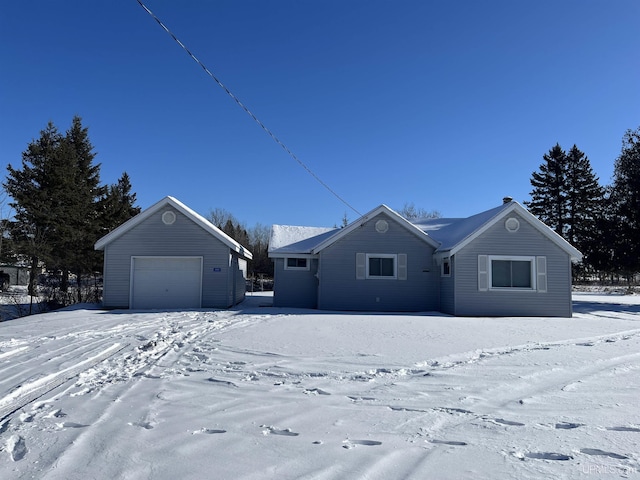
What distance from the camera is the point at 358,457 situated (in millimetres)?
3562

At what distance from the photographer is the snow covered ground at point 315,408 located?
3.43 meters

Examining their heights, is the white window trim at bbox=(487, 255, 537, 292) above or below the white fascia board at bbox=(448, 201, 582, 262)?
below


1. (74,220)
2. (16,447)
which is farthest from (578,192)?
(16,447)

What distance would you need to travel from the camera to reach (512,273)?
17.1 metres

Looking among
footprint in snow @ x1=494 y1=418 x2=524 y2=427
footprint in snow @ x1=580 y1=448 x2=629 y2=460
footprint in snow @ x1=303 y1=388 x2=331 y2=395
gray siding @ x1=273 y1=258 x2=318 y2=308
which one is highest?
gray siding @ x1=273 y1=258 x2=318 y2=308

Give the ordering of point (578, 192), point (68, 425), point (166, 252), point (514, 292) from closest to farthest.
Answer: point (68, 425) → point (514, 292) → point (166, 252) → point (578, 192)

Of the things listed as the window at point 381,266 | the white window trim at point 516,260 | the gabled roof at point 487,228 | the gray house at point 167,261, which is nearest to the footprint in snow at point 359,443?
the gabled roof at point 487,228

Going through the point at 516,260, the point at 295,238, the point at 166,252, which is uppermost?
the point at 295,238

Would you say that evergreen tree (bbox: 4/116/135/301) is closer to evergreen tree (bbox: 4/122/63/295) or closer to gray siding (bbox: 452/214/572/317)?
evergreen tree (bbox: 4/122/63/295)

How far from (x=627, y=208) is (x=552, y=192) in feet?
59.8

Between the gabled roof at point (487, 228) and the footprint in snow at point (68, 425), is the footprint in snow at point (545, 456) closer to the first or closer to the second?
the footprint in snow at point (68, 425)

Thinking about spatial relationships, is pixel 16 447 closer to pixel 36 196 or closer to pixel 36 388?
pixel 36 388

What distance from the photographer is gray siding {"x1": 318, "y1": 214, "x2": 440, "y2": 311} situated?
18.0 m

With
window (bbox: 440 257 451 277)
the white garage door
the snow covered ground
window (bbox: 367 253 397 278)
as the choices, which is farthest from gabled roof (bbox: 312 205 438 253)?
the snow covered ground
